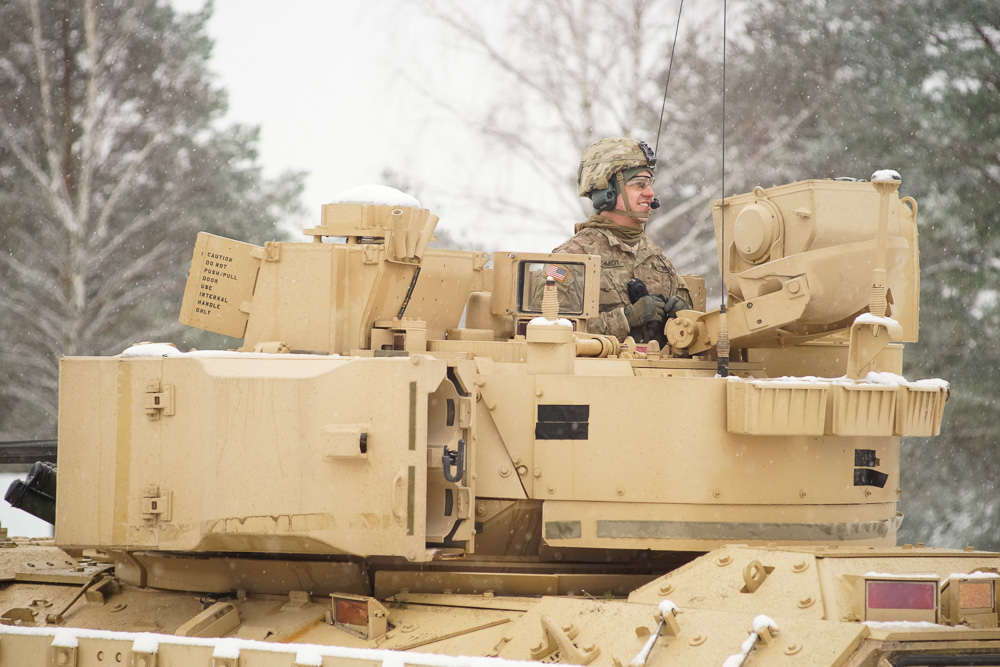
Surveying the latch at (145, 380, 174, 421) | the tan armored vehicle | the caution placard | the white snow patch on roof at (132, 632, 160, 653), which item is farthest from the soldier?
the white snow patch on roof at (132, 632, 160, 653)

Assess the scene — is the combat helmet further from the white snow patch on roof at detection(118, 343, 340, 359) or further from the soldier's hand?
the white snow patch on roof at detection(118, 343, 340, 359)

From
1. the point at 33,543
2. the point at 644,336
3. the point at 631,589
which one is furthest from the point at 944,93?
the point at 33,543

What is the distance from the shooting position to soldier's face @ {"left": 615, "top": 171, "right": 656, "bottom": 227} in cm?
862

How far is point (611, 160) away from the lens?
8562mm

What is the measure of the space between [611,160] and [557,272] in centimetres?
128

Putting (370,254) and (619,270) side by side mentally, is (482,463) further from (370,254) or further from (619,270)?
(619,270)

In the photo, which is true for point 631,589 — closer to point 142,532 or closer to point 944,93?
point 142,532

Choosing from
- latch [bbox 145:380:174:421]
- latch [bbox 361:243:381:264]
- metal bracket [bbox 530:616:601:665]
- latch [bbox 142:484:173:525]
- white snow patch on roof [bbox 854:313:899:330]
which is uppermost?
latch [bbox 361:243:381:264]

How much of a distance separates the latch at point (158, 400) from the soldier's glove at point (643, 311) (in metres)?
3.12

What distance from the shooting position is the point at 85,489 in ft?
21.7

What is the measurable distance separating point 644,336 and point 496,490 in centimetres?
207

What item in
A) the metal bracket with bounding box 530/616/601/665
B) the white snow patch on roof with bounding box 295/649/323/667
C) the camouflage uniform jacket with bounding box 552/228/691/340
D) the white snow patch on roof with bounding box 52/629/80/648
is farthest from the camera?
the camouflage uniform jacket with bounding box 552/228/691/340

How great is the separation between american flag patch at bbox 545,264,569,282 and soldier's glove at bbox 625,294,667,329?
736 mm

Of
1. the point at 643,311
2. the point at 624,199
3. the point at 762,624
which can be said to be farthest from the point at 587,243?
the point at 762,624
